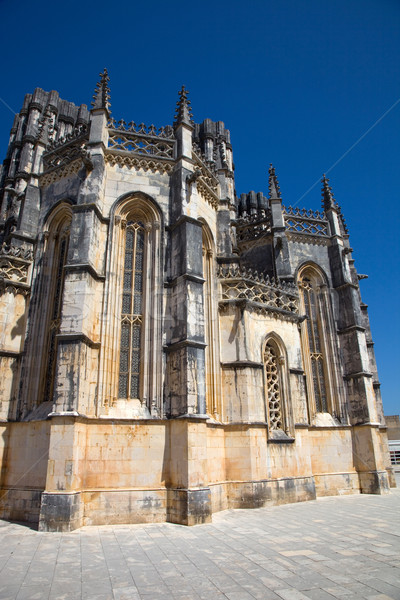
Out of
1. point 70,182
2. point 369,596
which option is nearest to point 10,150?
point 70,182

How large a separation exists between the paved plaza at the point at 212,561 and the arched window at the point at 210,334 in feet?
12.5

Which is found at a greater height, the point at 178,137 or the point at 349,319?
the point at 178,137

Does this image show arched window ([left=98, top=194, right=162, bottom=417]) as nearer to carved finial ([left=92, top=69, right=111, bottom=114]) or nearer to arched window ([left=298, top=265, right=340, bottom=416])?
carved finial ([left=92, top=69, right=111, bottom=114])

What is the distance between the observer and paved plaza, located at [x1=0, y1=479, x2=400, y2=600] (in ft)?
18.1

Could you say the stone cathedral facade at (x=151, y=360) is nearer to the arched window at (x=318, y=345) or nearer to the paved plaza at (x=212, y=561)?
the arched window at (x=318, y=345)

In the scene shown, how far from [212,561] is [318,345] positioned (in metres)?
Result: 13.8

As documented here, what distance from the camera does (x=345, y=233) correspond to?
23.1 meters

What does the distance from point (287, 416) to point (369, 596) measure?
10.0 meters

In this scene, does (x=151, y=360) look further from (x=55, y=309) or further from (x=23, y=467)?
(x=23, y=467)

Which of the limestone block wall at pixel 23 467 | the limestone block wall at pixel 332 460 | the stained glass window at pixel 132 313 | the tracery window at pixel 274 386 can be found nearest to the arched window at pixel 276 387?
the tracery window at pixel 274 386

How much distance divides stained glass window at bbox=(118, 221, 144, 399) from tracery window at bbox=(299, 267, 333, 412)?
360 inches

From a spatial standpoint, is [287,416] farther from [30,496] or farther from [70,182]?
[70,182]

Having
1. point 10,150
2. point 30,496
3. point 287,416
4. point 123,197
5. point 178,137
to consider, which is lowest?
point 30,496

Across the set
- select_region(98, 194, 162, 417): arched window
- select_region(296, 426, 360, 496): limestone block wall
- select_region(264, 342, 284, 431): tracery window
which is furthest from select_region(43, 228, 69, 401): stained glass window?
select_region(296, 426, 360, 496): limestone block wall
